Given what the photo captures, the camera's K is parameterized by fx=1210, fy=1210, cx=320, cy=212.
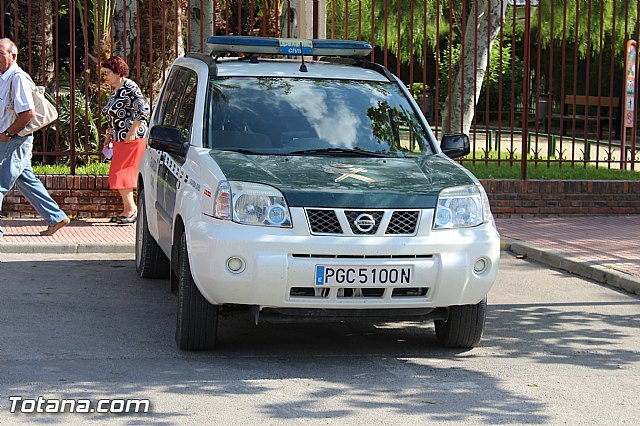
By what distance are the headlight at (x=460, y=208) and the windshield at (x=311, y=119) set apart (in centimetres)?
84

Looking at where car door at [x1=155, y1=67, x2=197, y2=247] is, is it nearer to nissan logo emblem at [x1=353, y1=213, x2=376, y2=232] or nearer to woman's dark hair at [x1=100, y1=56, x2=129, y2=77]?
nissan logo emblem at [x1=353, y1=213, x2=376, y2=232]

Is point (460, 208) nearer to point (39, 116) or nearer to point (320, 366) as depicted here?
point (320, 366)

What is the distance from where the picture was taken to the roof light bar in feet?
29.1

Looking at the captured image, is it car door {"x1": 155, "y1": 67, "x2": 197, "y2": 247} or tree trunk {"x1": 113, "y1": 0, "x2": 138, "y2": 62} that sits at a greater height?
tree trunk {"x1": 113, "y1": 0, "x2": 138, "y2": 62}

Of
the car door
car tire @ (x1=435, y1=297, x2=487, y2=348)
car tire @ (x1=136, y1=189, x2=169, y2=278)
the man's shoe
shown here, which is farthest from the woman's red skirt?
car tire @ (x1=435, y1=297, x2=487, y2=348)

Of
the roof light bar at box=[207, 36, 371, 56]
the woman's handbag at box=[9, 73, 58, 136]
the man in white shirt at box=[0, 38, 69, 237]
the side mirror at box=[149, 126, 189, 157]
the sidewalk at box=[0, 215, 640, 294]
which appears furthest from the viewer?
the woman's handbag at box=[9, 73, 58, 136]

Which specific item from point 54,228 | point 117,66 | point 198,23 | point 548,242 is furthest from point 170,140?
point 198,23

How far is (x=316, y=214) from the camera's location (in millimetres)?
6953

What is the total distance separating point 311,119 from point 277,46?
3.30 ft

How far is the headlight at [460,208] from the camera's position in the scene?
717 centimetres

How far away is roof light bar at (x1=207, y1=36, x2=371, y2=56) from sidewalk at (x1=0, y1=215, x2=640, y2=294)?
324 cm

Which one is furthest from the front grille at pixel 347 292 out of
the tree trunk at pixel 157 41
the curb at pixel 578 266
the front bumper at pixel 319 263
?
the tree trunk at pixel 157 41

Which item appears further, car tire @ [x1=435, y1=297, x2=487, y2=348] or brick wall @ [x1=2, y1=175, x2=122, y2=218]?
brick wall @ [x1=2, y1=175, x2=122, y2=218]

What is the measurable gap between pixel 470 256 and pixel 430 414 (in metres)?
1.36
